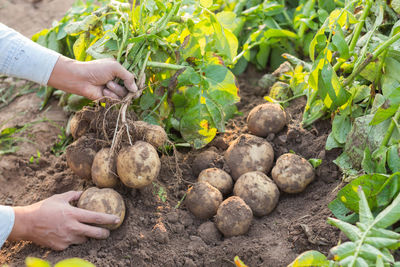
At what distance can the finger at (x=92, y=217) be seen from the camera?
1.95 metres

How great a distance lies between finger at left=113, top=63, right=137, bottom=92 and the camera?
2152 millimetres

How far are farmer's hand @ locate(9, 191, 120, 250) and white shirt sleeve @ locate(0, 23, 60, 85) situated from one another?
30.9 inches

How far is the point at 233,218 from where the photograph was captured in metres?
2.00

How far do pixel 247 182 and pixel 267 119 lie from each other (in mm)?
457

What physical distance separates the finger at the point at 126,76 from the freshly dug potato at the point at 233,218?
0.79 meters

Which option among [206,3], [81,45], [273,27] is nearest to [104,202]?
[81,45]

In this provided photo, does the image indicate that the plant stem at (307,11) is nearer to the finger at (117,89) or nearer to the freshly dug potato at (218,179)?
the freshly dug potato at (218,179)

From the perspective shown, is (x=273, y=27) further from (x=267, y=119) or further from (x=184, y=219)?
(x=184, y=219)

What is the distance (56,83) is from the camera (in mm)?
2340

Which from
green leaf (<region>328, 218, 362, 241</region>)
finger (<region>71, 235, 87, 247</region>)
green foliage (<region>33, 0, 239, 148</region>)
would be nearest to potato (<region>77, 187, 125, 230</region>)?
finger (<region>71, 235, 87, 247</region>)

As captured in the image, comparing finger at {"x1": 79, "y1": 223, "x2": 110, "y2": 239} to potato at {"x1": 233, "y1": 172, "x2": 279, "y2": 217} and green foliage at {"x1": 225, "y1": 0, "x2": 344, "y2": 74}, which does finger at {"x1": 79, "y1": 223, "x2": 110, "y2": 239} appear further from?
green foliage at {"x1": 225, "y1": 0, "x2": 344, "y2": 74}

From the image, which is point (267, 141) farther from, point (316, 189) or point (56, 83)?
point (56, 83)

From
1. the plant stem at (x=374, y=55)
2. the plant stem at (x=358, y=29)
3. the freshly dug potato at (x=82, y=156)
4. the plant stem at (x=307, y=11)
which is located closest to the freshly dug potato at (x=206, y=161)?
the freshly dug potato at (x=82, y=156)

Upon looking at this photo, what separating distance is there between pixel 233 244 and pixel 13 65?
5.11 feet
